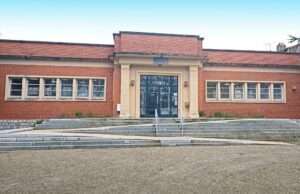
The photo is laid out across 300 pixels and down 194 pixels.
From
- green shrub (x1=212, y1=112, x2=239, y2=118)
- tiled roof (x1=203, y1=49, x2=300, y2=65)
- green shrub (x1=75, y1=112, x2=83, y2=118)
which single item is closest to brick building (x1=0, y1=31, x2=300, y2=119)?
tiled roof (x1=203, y1=49, x2=300, y2=65)

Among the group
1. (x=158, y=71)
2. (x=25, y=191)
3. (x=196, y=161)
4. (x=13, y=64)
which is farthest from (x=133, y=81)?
(x=25, y=191)

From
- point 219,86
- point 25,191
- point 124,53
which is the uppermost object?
point 124,53

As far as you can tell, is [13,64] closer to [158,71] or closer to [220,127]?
[158,71]

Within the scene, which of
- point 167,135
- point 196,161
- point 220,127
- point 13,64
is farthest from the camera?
point 13,64

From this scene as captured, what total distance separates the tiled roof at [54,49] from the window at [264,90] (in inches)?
425

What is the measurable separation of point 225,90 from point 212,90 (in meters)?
0.94

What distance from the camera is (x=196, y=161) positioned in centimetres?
810

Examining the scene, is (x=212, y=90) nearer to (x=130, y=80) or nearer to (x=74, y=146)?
(x=130, y=80)

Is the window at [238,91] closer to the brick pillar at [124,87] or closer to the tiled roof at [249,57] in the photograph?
the tiled roof at [249,57]

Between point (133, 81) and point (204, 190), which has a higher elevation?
point (133, 81)

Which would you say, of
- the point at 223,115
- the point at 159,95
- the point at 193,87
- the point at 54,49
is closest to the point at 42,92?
the point at 54,49

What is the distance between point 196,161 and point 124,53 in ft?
41.7

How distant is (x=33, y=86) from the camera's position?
1991 cm

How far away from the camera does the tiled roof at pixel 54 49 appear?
65.4 ft
